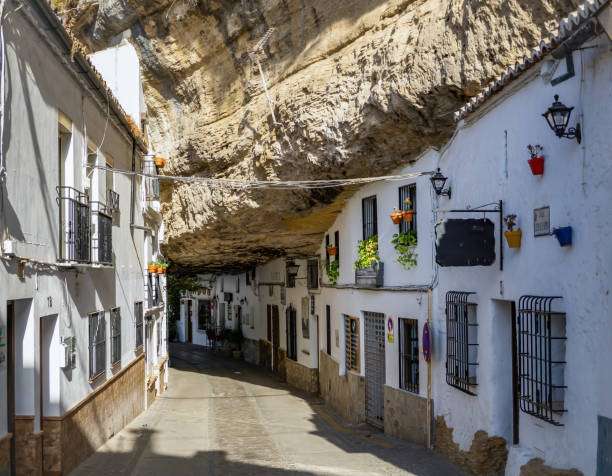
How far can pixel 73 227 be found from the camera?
9.16 m

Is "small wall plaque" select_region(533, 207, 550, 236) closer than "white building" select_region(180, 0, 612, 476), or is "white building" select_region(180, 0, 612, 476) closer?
"white building" select_region(180, 0, 612, 476)

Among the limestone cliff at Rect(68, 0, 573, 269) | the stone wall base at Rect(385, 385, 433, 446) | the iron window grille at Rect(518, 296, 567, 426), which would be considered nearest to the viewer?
the iron window grille at Rect(518, 296, 567, 426)

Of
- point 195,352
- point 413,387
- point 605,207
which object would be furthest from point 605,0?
point 195,352

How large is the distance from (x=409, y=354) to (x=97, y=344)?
5.87m

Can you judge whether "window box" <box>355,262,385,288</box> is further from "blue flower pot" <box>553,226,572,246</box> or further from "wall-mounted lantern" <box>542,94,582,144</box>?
"wall-mounted lantern" <box>542,94,582,144</box>

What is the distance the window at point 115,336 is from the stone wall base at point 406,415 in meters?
5.57

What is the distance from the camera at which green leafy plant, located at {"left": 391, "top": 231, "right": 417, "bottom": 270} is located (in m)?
12.3

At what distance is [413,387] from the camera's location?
12.2m

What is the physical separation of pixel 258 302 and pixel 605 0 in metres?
26.0

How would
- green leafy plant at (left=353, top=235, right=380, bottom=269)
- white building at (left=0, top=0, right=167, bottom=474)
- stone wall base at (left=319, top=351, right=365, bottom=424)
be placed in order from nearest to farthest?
white building at (left=0, top=0, right=167, bottom=474) → green leafy plant at (left=353, top=235, right=380, bottom=269) → stone wall base at (left=319, top=351, right=365, bottom=424)

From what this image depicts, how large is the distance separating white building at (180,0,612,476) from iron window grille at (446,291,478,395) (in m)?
0.03

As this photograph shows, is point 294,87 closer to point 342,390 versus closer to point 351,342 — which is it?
point 351,342

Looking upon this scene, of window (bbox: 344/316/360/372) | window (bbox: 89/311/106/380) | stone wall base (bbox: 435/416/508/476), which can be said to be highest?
window (bbox: 89/311/106/380)

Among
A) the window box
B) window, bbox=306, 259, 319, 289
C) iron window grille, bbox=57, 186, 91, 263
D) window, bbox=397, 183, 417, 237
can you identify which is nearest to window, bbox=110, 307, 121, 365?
iron window grille, bbox=57, 186, 91, 263
